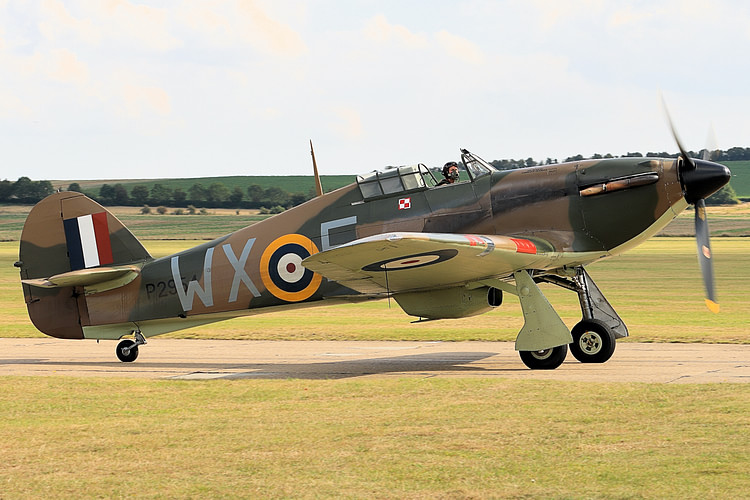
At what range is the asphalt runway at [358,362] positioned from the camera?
12.5 meters

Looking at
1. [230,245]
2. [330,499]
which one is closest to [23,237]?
[230,245]

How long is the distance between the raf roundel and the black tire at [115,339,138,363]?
9.54ft

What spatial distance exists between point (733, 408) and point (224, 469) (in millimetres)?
5126

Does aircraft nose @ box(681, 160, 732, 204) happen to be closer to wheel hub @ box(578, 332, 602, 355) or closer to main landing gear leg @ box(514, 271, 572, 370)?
wheel hub @ box(578, 332, 602, 355)

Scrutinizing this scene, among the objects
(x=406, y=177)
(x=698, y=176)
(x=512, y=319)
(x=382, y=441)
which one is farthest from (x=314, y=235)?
(x=512, y=319)

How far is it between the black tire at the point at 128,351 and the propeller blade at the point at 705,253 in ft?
31.0

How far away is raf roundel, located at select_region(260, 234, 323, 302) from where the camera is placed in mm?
14406

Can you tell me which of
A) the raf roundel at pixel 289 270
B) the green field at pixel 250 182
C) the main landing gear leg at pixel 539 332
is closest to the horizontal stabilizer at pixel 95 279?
the raf roundel at pixel 289 270

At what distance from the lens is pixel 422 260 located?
12227 mm

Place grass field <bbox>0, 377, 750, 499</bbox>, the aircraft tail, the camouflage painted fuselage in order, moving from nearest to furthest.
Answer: grass field <bbox>0, 377, 750, 499</bbox> < the camouflage painted fuselage < the aircraft tail

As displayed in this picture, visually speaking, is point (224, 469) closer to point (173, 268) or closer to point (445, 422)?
point (445, 422)

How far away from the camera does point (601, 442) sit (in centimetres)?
763

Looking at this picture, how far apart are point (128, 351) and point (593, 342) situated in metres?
7.90

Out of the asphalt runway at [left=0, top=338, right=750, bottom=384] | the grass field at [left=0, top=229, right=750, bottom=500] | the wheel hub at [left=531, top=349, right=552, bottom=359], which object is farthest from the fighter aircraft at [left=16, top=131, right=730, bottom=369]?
the grass field at [left=0, top=229, right=750, bottom=500]
